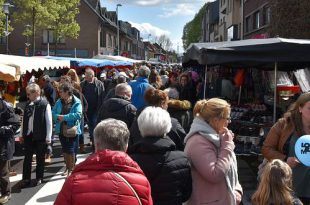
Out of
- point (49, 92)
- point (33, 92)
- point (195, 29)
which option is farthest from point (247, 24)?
point (195, 29)

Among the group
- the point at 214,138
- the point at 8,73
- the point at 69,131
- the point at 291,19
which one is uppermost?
the point at 291,19

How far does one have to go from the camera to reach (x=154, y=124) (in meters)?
3.47

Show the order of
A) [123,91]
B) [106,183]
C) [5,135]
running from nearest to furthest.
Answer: [106,183] → [5,135] → [123,91]

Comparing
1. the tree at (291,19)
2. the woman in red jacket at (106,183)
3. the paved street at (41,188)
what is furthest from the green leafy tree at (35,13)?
the woman in red jacket at (106,183)

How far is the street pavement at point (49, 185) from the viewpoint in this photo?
6.84 meters

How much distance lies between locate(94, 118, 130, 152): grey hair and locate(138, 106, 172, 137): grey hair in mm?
486

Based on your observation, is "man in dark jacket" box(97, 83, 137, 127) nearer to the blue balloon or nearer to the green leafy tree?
the blue balloon

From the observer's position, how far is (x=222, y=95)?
11977 millimetres

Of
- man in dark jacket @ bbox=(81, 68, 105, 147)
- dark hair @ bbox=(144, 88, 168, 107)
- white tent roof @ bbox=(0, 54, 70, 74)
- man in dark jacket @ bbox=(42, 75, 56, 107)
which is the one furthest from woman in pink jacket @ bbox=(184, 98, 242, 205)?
man in dark jacket @ bbox=(42, 75, 56, 107)

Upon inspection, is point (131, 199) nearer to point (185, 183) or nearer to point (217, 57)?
point (185, 183)

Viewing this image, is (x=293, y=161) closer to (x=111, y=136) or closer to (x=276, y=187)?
(x=276, y=187)

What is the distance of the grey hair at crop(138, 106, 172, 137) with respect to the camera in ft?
11.4

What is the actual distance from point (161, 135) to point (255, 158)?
15.8 feet

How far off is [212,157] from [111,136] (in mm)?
991
